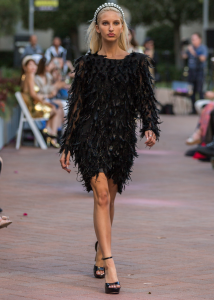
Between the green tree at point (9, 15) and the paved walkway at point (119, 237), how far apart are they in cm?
4286

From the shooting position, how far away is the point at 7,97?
14.0 metres

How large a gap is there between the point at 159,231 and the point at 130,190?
2.54 m

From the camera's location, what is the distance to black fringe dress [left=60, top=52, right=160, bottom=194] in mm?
4520

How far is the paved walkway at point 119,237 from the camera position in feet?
14.6

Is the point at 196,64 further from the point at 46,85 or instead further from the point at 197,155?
the point at 197,155

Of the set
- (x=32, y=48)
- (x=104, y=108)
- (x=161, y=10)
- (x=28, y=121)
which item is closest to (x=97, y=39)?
(x=104, y=108)

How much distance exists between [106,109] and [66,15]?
164 ft

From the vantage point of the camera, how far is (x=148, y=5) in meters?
45.3

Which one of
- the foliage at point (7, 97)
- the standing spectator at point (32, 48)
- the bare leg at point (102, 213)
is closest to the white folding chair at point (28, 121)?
the foliage at point (7, 97)

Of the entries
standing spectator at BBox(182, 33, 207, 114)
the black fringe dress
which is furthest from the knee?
standing spectator at BBox(182, 33, 207, 114)

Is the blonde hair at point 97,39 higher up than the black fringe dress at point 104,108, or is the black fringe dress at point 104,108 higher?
the blonde hair at point 97,39

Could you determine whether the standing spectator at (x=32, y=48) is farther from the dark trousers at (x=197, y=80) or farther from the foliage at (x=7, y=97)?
the dark trousers at (x=197, y=80)

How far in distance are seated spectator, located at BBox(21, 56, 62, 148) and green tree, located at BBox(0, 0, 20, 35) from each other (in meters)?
39.0

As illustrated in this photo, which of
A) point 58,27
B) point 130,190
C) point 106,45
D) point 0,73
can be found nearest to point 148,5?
point 58,27
